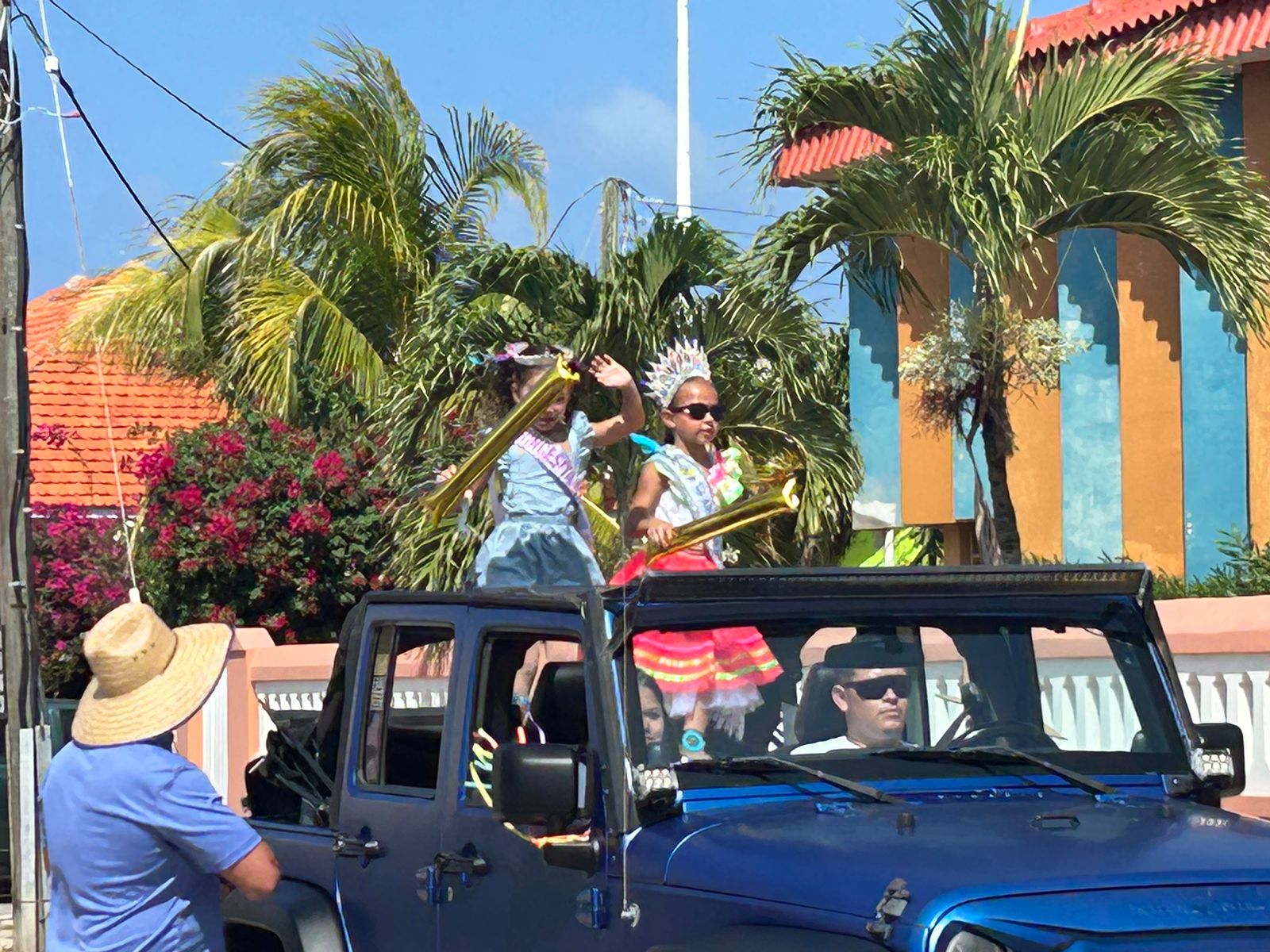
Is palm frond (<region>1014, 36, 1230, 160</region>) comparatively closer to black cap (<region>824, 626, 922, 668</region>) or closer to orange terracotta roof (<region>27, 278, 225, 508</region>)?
black cap (<region>824, 626, 922, 668</region>)

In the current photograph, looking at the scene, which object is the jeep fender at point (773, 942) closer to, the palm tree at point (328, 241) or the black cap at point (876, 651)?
the black cap at point (876, 651)

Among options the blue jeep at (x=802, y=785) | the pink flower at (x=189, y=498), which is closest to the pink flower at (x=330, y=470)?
the pink flower at (x=189, y=498)

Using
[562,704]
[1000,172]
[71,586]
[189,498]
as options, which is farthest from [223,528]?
[562,704]

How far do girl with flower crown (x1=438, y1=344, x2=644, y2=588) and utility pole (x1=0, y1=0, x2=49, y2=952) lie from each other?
4.13 metres

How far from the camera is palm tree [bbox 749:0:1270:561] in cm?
1034

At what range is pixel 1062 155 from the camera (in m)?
10.7

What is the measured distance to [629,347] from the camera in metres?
12.8

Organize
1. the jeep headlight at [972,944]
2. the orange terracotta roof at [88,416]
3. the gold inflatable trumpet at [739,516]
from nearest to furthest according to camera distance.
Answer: the jeep headlight at [972,944], the gold inflatable trumpet at [739,516], the orange terracotta roof at [88,416]

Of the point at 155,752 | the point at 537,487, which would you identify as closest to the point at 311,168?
the point at 537,487

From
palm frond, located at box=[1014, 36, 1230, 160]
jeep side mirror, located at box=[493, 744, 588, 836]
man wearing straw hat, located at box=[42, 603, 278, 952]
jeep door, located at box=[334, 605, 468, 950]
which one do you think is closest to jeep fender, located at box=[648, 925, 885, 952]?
jeep side mirror, located at box=[493, 744, 588, 836]

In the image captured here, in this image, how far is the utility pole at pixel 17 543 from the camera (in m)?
10.8

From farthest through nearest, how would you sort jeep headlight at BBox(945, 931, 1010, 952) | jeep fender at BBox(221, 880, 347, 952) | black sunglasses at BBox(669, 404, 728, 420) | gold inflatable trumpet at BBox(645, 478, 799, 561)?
black sunglasses at BBox(669, 404, 728, 420), gold inflatable trumpet at BBox(645, 478, 799, 561), jeep fender at BBox(221, 880, 347, 952), jeep headlight at BBox(945, 931, 1010, 952)

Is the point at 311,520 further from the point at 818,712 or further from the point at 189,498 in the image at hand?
the point at 818,712

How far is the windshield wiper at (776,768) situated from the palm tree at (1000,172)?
246 inches
